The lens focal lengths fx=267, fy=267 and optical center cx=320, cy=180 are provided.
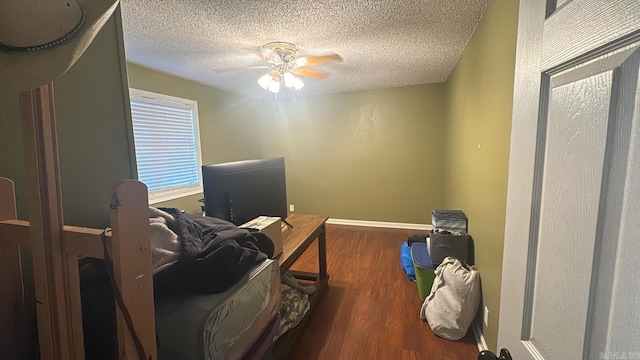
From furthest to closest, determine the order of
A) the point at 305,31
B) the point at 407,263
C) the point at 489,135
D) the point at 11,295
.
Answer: the point at 407,263 → the point at 305,31 → the point at 489,135 → the point at 11,295

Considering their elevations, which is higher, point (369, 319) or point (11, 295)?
point (11, 295)

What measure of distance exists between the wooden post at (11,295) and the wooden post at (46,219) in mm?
154

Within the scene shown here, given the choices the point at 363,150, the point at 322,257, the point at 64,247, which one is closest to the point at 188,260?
the point at 64,247

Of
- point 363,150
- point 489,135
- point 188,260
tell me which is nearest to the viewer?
point 188,260

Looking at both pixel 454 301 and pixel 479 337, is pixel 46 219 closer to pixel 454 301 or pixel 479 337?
pixel 454 301

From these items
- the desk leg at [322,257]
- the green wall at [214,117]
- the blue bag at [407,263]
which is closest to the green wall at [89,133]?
the desk leg at [322,257]

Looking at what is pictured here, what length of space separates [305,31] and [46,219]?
201cm

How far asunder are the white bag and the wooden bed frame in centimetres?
188

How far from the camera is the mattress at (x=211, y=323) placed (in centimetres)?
72

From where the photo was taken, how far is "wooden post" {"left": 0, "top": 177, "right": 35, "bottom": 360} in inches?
25.2

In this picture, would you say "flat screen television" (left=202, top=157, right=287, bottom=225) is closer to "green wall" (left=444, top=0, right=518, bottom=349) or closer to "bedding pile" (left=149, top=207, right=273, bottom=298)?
"bedding pile" (left=149, top=207, right=273, bottom=298)

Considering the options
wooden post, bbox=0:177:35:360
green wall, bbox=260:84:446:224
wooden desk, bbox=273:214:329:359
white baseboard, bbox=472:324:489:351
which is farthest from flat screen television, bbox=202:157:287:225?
green wall, bbox=260:84:446:224

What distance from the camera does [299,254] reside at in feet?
5.62

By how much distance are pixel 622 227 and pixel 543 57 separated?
1.24ft
